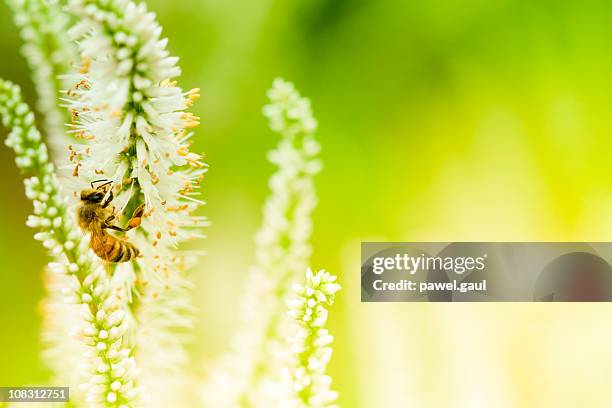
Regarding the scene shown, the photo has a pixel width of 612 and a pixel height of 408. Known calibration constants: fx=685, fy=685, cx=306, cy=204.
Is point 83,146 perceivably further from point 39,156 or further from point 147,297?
point 147,297

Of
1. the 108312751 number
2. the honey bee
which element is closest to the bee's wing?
the honey bee

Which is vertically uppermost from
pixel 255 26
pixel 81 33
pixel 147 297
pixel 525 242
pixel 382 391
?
pixel 255 26

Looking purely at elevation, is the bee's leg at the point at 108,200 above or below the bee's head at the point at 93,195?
below

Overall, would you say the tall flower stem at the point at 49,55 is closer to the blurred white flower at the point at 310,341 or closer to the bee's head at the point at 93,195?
the bee's head at the point at 93,195

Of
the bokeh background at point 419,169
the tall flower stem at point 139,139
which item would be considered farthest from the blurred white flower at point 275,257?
the tall flower stem at point 139,139

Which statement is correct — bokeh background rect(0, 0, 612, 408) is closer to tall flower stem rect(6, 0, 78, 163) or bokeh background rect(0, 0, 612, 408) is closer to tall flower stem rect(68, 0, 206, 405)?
tall flower stem rect(6, 0, 78, 163)

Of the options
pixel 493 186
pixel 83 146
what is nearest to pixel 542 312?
pixel 493 186

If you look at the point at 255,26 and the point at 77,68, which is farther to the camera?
the point at 255,26
